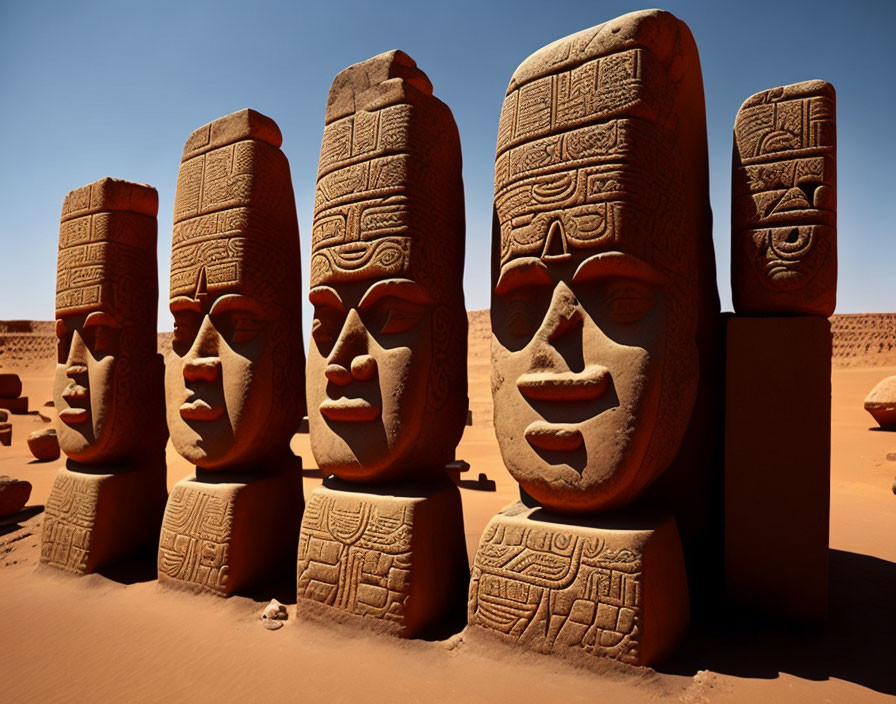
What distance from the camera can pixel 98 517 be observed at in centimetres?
470

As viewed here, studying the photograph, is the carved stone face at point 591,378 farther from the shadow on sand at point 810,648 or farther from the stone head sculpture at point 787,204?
the shadow on sand at point 810,648

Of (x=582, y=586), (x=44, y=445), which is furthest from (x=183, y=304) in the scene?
(x=44, y=445)

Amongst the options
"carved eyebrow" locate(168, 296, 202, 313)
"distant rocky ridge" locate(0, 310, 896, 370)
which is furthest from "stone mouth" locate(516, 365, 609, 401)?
"distant rocky ridge" locate(0, 310, 896, 370)

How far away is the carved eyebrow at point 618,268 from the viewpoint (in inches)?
114

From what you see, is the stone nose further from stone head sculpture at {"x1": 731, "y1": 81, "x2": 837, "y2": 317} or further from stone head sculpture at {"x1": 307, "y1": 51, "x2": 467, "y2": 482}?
stone head sculpture at {"x1": 731, "y1": 81, "x2": 837, "y2": 317}

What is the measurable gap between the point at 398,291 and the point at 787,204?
2.22 m

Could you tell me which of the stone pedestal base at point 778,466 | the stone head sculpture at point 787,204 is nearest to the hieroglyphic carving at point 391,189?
the stone head sculpture at point 787,204

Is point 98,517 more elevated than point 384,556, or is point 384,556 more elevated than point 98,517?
point 384,556

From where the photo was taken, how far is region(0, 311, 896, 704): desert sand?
2.69 metres

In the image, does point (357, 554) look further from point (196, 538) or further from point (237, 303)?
point (237, 303)

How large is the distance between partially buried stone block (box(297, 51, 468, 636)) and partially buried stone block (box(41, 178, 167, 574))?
6.95ft

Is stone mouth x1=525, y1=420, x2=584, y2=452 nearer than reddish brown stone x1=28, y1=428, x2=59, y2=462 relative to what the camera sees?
Yes

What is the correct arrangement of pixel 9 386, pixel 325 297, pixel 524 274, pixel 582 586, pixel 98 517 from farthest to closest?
pixel 9 386, pixel 98 517, pixel 325 297, pixel 524 274, pixel 582 586

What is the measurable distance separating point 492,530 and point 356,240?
189 centimetres
